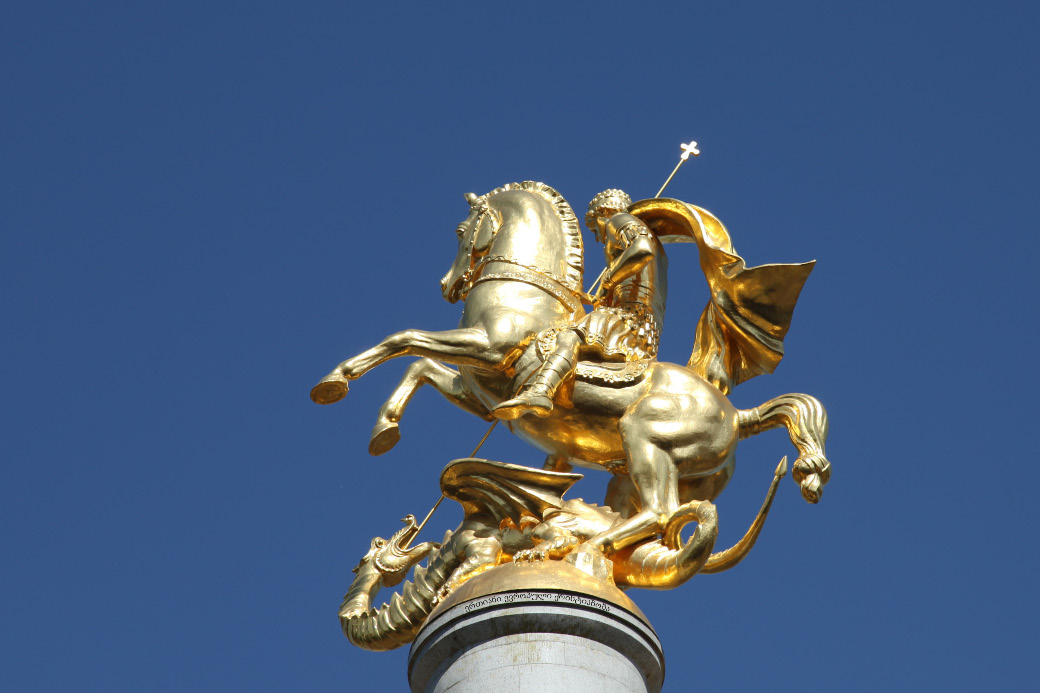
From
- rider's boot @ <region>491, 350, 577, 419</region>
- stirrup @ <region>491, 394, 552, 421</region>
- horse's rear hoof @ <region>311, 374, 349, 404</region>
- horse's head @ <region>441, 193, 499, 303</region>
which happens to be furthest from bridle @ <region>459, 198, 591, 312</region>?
horse's rear hoof @ <region>311, 374, 349, 404</region>

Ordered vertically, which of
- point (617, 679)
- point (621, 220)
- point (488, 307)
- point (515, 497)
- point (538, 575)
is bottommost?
point (617, 679)

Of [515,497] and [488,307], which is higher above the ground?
[488,307]

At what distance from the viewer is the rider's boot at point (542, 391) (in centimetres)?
1189

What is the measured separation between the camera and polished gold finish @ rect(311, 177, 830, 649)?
38.5 ft

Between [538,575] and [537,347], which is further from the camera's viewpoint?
[537,347]

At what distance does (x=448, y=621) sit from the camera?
35.1 feet

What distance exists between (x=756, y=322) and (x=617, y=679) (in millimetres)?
3769

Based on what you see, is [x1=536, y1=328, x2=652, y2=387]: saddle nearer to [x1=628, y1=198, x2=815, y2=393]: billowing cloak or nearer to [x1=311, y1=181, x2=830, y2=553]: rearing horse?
[x1=311, y1=181, x2=830, y2=553]: rearing horse

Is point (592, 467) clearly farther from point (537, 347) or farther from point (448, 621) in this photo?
point (448, 621)

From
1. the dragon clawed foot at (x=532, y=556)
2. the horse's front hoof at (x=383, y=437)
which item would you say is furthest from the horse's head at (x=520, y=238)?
the dragon clawed foot at (x=532, y=556)

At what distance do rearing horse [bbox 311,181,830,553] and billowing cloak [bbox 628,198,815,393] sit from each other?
0.59 meters

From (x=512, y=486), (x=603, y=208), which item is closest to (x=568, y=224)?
(x=603, y=208)

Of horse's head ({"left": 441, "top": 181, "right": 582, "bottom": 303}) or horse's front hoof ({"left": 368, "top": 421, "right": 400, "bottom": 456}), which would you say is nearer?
horse's front hoof ({"left": 368, "top": 421, "right": 400, "bottom": 456})

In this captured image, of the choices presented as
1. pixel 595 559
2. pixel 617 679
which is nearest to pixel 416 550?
pixel 595 559
